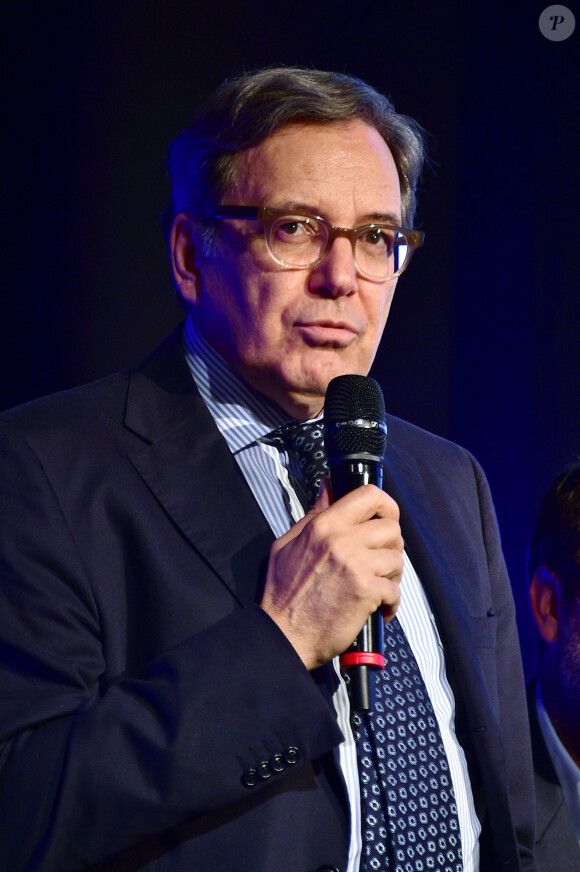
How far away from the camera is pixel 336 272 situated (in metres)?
1.68

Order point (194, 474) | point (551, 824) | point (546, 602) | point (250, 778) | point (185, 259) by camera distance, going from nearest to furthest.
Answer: point (250, 778) → point (194, 474) → point (185, 259) → point (551, 824) → point (546, 602)

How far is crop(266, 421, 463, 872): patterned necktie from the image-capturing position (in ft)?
4.62

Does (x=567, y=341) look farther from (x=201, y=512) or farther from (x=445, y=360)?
(x=201, y=512)

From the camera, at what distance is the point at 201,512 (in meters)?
1.57

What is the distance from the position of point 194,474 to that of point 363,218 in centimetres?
61

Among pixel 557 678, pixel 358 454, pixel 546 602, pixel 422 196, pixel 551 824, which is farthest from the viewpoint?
pixel 422 196

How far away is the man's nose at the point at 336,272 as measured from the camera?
1.68m

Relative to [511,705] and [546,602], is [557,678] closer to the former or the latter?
[546,602]

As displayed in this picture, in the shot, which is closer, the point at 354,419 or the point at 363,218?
the point at 354,419

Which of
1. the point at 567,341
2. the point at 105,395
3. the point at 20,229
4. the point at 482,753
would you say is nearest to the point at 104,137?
the point at 20,229

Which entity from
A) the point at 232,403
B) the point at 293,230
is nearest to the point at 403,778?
the point at 232,403

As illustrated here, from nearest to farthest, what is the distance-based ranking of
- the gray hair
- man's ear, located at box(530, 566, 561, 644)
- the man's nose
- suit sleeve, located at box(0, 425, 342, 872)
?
1. suit sleeve, located at box(0, 425, 342, 872)
2. the man's nose
3. the gray hair
4. man's ear, located at box(530, 566, 561, 644)

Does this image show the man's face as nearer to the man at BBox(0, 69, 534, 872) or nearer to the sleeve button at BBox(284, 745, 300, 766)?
the man at BBox(0, 69, 534, 872)

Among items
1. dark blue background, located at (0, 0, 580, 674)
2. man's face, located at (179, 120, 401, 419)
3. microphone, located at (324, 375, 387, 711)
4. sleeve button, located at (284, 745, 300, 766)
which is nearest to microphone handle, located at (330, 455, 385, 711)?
microphone, located at (324, 375, 387, 711)
